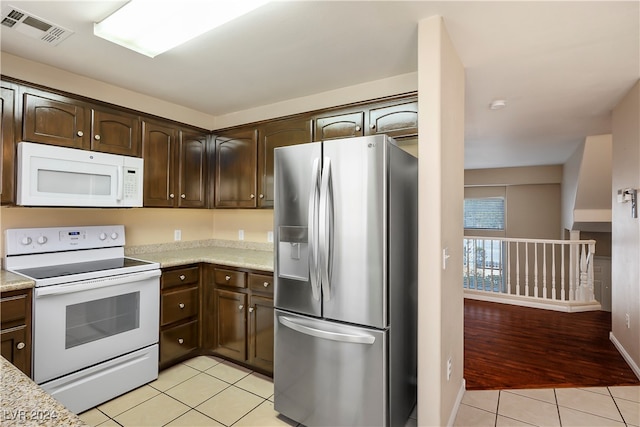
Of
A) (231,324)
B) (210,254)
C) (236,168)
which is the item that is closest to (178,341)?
(231,324)

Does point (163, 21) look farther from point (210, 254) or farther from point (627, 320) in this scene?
point (627, 320)

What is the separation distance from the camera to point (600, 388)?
8.70 feet

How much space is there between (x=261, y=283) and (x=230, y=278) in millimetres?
358

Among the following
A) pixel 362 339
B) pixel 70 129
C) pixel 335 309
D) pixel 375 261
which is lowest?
pixel 362 339

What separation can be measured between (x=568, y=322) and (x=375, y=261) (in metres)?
3.87

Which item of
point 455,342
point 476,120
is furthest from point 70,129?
point 476,120

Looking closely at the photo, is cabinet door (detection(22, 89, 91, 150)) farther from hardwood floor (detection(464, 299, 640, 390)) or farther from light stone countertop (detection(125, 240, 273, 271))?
hardwood floor (detection(464, 299, 640, 390))

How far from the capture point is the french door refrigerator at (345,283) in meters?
1.79

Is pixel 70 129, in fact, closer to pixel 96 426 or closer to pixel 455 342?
pixel 96 426

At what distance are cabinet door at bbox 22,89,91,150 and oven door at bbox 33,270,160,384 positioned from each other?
1041 mm

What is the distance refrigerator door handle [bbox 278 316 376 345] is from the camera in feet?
5.88

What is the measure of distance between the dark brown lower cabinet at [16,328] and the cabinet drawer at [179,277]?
2.82 ft

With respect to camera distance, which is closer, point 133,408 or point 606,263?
point 133,408

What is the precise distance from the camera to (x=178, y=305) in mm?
2848
